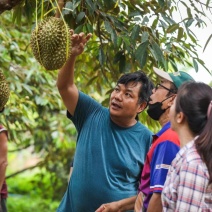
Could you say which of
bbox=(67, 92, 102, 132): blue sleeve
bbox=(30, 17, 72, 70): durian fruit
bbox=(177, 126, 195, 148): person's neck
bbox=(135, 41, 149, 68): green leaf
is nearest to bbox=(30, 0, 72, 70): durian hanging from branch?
bbox=(30, 17, 72, 70): durian fruit

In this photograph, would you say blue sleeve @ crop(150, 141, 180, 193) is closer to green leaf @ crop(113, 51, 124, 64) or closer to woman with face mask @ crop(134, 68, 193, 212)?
woman with face mask @ crop(134, 68, 193, 212)

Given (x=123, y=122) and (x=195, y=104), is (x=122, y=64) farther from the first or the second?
(x=195, y=104)

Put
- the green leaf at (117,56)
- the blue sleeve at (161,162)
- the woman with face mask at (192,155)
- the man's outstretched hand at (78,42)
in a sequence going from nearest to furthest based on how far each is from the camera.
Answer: the woman with face mask at (192,155) < the blue sleeve at (161,162) < the man's outstretched hand at (78,42) < the green leaf at (117,56)

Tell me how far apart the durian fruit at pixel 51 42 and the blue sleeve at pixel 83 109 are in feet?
2.67

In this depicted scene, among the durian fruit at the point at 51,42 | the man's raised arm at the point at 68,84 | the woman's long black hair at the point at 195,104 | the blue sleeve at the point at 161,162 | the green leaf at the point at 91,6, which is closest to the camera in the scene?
the woman's long black hair at the point at 195,104

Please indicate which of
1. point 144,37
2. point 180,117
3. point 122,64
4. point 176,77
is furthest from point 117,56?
point 180,117

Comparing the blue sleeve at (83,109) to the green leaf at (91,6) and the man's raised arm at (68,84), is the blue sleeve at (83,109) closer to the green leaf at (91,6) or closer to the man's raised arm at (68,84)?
the man's raised arm at (68,84)

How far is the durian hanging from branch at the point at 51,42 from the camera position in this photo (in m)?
2.71

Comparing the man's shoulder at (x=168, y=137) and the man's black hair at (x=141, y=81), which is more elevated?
the man's black hair at (x=141, y=81)

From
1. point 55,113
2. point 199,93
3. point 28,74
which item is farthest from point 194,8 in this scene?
point 55,113

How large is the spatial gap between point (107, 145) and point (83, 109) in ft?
0.83

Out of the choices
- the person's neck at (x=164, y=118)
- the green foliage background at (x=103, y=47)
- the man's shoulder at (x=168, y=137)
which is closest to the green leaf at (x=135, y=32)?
the green foliage background at (x=103, y=47)

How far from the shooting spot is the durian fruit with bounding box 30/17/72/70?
2.71 meters

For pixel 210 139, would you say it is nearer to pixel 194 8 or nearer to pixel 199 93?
pixel 199 93
